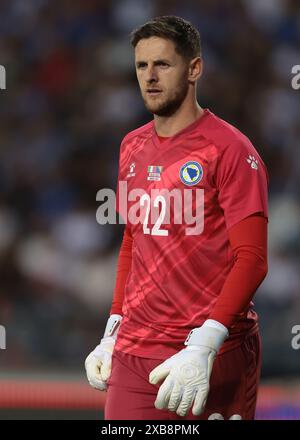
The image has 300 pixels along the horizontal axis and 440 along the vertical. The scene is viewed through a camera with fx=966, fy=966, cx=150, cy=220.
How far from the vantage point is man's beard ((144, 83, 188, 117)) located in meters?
3.29

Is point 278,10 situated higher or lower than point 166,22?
higher

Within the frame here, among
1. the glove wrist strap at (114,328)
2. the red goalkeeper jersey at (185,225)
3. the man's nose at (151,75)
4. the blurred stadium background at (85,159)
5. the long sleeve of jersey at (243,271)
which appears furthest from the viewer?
the blurred stadium background at (85,159)

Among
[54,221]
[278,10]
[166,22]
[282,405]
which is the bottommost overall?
[282,405]

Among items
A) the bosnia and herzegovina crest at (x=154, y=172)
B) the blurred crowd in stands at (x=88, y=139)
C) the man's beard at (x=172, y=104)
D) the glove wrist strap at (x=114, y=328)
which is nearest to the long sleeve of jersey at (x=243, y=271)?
the bosnia and herzegovina crest at (x=154, y=172)

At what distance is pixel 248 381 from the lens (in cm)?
336

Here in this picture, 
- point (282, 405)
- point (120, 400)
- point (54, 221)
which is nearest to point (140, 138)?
point (120, 400)

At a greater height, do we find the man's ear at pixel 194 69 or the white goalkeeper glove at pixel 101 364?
the man's ear at pixel 194 69

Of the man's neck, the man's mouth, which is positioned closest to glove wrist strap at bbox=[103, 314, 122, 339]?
the man's neck

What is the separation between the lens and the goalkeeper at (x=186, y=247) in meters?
3.09

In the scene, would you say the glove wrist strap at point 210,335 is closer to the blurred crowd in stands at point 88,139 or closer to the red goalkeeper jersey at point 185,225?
the red goalkeeper jersey at point 185,225

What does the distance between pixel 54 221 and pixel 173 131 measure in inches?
132

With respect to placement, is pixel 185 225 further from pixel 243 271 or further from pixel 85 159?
pixel 85 159
